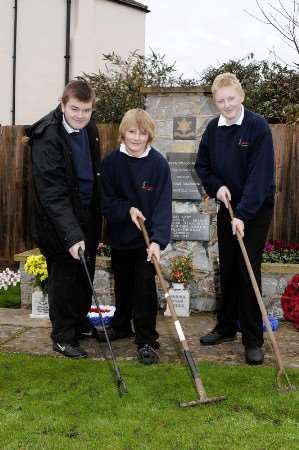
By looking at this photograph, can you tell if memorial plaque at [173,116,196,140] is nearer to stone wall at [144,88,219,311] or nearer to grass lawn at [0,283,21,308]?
stone wall at [144,88,219,311]

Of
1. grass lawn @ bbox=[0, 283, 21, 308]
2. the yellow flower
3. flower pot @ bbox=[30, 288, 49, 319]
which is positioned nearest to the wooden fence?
grass lawn @ bbox=[0, 283, 21, 308]

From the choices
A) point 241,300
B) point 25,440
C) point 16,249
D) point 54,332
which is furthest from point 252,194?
point 16,249

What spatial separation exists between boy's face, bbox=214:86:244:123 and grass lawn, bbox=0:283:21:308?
11.1ft

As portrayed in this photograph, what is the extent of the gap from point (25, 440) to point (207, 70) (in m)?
11.6

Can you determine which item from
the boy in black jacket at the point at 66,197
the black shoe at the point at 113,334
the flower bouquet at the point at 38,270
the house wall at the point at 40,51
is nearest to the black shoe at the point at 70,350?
the boy in black jacket at the point at 66,197

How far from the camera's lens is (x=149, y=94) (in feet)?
21.2

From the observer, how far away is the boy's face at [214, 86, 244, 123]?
4.49m

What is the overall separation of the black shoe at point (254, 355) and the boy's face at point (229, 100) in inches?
62.6

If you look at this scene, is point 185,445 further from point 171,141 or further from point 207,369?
point 171,141

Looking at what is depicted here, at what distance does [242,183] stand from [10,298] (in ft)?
11.3

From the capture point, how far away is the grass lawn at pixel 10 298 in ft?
22.7

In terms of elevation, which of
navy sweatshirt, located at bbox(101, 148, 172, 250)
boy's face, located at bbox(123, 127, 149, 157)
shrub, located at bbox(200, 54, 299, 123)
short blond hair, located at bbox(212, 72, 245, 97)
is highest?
shrub, located at bbox(200, 54, 299, 123)

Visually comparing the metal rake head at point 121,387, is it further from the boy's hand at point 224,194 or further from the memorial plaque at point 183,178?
the memorial plaque at point 183,178

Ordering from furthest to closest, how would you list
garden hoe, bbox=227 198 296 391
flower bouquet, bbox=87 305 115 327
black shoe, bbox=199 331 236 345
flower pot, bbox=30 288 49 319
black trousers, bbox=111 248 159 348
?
flower pot, bbox=30 288 49 319
flower bouquet, bbox=87 305 115 327
black shoe, bbox=199 331 236 345
black trousers, bbox=111 248 159 348
garden hoe, bbox=227 198 296 391
